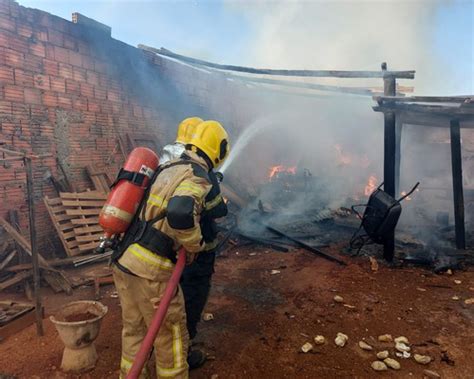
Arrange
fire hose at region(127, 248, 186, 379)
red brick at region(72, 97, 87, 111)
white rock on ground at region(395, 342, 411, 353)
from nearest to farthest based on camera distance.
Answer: fire hose at region(127, 248, 186, 379), white rock on ground at region(395, 342, 411, 353), red brick at region(72, 97, 87, 111)

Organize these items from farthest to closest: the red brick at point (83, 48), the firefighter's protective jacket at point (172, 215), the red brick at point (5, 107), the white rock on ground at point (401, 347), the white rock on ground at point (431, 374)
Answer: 1. the red brick at point (83, 48)
2. the red brick at point (5, 107)
3. the white rock on ground at point (401, 347)
4. the white rock on ground at point (431, 374)
5. the firefighter's protective jacket at point (172, 215)

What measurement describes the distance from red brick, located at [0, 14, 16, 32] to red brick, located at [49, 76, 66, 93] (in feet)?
3.40

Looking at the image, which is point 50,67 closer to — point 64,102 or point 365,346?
point 64,102

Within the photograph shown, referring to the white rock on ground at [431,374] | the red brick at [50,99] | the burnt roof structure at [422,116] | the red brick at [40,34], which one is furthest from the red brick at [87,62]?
the white rock on ground at [431,374]

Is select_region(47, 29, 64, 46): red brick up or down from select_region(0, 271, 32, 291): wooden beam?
up

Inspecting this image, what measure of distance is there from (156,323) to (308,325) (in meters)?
2.36

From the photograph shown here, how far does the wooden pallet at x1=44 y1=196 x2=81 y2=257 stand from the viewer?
638 centimetres

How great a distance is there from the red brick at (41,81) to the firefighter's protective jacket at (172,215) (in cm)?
544

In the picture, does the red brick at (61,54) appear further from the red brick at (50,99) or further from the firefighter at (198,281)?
the firefighter at (198,281)

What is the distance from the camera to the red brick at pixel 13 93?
6.05 metres

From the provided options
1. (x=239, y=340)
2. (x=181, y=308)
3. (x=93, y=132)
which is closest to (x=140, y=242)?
(x=181, y=308)

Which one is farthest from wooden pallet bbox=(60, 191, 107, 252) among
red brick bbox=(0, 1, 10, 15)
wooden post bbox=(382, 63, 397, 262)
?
wooden post bbox=(382, 63, 397, 262)

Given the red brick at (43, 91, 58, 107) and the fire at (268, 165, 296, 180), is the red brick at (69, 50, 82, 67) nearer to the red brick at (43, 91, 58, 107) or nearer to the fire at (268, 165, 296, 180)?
the red brick at (43, 91, 58, 107)

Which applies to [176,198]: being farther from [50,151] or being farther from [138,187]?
[50,151]
